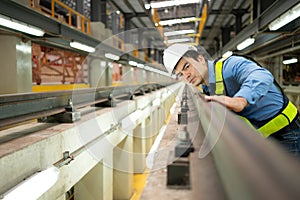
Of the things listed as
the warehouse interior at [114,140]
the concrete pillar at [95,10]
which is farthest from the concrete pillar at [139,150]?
the concrete pillar at [95,10]

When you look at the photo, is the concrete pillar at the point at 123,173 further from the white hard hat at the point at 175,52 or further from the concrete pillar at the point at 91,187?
the white hard hat at the point at 175,52

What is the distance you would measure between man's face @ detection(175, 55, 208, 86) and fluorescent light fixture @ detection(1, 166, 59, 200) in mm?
1210

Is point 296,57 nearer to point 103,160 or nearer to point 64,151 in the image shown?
point 103,160

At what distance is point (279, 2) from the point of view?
3510mm

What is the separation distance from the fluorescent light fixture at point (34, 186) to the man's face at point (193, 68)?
1.21 metres

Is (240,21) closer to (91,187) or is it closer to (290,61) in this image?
(290,61)

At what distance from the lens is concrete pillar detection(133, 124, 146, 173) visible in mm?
6228

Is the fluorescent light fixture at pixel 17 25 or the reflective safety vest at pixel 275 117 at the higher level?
the fluorescent light fixture at pixel 17 25

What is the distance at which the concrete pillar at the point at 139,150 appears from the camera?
6.23 m

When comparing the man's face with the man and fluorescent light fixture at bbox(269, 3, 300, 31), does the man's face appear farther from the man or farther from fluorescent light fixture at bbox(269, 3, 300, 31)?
fluorescent light fixture at bbox(269, 3, 300, 31)

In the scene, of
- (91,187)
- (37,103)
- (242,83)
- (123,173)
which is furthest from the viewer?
(123,173)

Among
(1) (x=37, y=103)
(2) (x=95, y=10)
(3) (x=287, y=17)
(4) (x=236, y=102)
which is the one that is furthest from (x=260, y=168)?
(2) (x=95, y=10)

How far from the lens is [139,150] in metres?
6.45

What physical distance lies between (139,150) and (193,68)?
16.4ft
